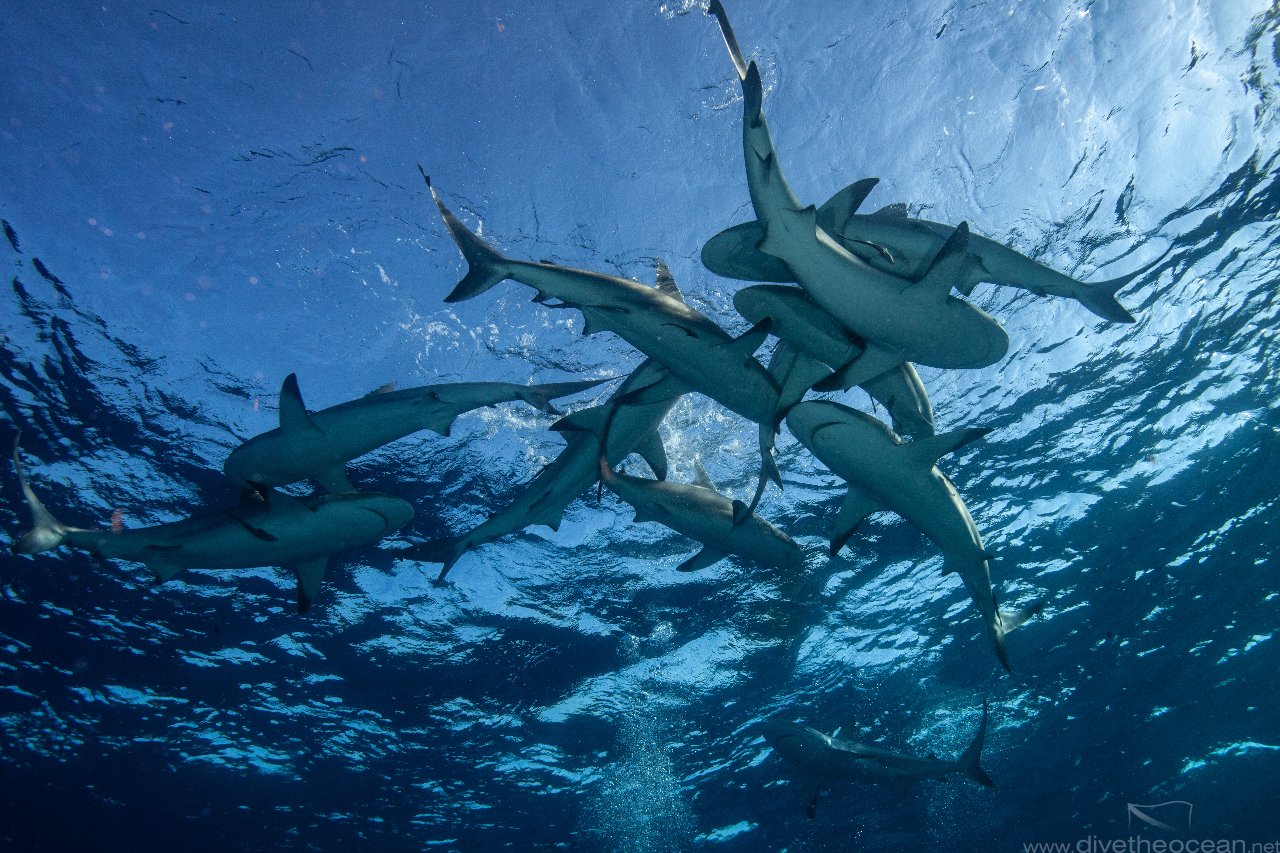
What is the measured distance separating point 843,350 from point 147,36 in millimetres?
7982

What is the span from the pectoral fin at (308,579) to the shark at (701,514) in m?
3.86

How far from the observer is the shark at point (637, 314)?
4.96 metres

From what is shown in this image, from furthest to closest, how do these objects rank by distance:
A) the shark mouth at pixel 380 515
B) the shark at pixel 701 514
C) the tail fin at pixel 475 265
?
the shark at pixel 701 514
the shark mouth at pixel 380 515
the tail fin at pixel 475 265

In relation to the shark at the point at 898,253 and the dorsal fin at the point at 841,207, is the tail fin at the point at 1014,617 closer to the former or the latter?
the shark at the point at 898,253

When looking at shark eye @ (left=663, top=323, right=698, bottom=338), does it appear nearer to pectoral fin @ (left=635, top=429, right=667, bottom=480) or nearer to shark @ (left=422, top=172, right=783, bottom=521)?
shark @ (left=422, top=172, right=783, bottom=521)

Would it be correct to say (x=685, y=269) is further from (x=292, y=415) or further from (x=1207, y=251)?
(x=1207, y=251)

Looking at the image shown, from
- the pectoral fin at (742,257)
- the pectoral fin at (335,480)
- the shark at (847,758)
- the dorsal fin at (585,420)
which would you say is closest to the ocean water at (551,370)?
the pectoral fin at (335,480)

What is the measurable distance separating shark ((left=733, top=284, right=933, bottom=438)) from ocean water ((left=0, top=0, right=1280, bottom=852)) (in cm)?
411

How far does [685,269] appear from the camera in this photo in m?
9.48

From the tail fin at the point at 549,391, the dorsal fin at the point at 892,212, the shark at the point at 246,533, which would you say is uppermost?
the dorsal fin at the point at 892,212

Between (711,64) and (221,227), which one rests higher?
(711,64)

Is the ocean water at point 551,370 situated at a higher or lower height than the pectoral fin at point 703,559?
higher

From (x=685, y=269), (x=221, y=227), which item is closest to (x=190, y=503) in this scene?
(x=221, y=227)

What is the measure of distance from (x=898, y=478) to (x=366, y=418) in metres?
4.92
